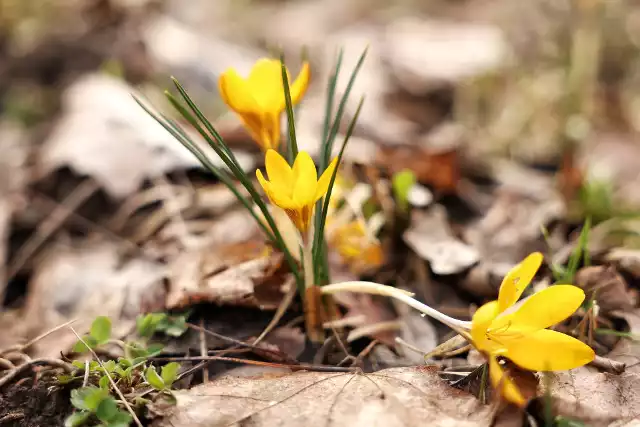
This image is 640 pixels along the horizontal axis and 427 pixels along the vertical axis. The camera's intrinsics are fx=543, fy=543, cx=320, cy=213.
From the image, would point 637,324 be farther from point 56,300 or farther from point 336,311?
point 56,300

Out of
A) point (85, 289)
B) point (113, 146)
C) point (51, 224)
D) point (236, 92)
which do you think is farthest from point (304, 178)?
point (113, 146)

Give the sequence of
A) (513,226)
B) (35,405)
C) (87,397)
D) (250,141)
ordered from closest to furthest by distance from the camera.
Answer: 1. (87,397)
2. (35,405)
3. (513,226)
4. (250,141)

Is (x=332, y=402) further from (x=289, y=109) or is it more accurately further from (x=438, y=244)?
(x=438, y=244)

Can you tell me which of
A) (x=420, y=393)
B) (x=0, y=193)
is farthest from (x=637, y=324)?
(x=0, y=193)

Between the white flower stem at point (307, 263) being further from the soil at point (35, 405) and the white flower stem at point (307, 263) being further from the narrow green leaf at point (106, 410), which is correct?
the soil at point (35, 405)

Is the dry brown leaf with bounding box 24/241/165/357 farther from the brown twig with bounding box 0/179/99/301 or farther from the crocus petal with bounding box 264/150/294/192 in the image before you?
the crocus petal with bounding box 264/150/294/192

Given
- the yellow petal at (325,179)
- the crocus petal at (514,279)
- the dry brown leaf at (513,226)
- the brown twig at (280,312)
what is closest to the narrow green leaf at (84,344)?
the brown twig at (280,312)
